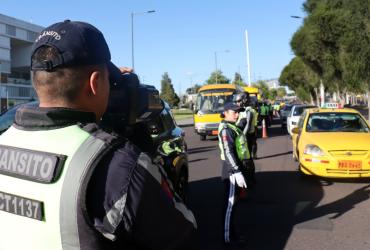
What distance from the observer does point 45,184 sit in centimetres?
141

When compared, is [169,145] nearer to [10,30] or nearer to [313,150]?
[313,150]

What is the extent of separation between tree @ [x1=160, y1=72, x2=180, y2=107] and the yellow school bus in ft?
232

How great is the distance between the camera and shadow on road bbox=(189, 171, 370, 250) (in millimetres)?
5695

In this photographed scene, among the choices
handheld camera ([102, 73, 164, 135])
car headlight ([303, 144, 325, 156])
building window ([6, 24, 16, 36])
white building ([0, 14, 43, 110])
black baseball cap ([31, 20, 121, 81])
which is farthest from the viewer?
building window ([6, 24, 16, 36])

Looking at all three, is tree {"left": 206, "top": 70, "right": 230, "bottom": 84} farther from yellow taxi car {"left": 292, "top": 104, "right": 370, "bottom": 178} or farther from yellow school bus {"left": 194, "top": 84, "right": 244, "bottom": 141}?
yellow taxi car {"left": 292, "top": 104, "right": 370, "bottom": 178}

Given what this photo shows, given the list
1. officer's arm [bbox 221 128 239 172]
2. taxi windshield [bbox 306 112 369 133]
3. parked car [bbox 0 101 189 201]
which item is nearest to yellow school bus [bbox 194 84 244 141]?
taxi windshield [bbox 306 112 369 133]

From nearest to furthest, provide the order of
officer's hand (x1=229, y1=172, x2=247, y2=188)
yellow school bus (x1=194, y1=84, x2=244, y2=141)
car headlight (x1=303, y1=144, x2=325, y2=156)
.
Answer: officer's hand (x1=229, y1=172, x2=247, y2=188)
car headlight (x1=303, y1=144, x2=325, y2=156)
yellow school bus (x1=194, y1=84, x2=244, y2=141)

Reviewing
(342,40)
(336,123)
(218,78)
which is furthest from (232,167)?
(218,78)

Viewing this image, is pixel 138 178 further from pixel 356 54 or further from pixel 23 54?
pixel 23 54

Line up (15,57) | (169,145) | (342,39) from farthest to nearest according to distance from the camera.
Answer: (15,57) → (342,39) → (169,145)

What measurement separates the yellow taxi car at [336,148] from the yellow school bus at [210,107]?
10083 millimetres

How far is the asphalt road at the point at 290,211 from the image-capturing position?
5.50 m

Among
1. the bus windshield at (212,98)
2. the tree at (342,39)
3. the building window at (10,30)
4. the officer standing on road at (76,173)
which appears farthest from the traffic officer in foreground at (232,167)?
the building window at (10,30)

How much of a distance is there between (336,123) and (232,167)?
579 cm
